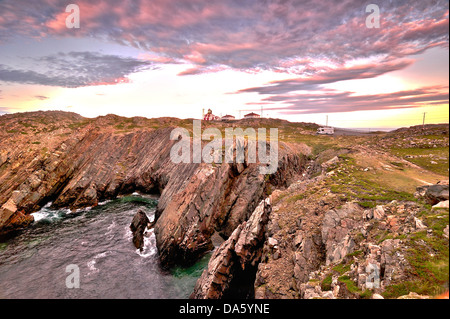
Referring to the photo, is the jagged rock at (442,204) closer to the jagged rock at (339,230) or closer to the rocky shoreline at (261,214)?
the rocky shoreline at (261,214)

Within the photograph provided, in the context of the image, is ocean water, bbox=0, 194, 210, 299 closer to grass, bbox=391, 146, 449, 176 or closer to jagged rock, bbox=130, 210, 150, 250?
jagged rock, bbox=130, 210, 150, 250

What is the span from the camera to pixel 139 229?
3191 cm

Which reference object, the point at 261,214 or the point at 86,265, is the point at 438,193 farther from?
the point at 86,265

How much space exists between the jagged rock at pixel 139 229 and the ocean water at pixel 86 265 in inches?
27.3

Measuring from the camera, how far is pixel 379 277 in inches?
353

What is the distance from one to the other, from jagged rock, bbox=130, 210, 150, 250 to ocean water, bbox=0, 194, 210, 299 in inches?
27.3

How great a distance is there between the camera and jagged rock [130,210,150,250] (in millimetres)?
29856

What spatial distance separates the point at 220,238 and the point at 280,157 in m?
19.3

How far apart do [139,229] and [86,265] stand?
306 inches

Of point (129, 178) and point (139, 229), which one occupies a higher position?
point (129, 178)

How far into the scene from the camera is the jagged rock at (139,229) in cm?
2986

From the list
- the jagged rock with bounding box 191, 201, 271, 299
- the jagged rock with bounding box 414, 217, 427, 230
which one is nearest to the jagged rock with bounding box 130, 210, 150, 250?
the jagged rock with bounding box 191, 201, 271, 299

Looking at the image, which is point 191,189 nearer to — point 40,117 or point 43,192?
point 43,192

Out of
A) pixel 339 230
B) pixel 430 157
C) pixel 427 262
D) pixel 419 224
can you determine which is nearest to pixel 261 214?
pixel 339 230
